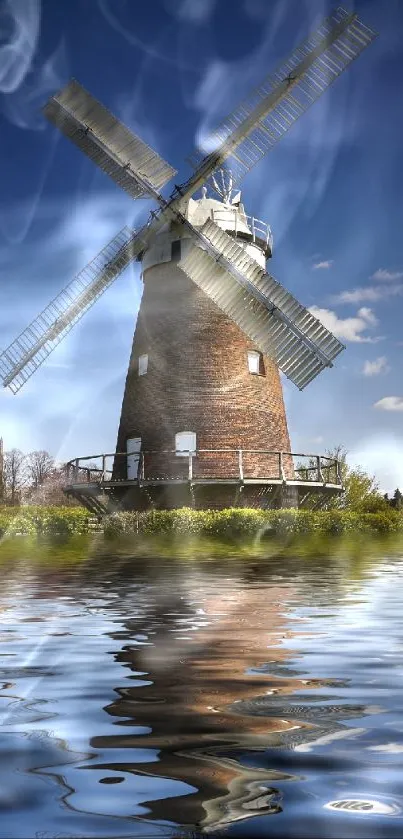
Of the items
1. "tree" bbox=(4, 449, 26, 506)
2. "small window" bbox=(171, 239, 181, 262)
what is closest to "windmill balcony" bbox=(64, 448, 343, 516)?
"small window" bbox=(171, 239, 181, 262)

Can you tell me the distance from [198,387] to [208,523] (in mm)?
5710

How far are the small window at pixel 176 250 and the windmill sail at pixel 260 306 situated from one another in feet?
1.93

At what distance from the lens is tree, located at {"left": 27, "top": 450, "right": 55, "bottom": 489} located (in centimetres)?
8121

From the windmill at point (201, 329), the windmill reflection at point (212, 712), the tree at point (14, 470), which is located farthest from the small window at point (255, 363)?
the tree at point (14, 470)

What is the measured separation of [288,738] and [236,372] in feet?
A: 88.6

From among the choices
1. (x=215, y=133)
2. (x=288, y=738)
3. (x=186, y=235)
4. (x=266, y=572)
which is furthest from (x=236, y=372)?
(x=288, y=738)

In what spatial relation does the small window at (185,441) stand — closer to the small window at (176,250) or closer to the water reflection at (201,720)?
the small window at (176,250)

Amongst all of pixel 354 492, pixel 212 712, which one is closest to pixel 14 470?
pixel 354 492

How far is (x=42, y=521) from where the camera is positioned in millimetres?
28109

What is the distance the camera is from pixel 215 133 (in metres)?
29.5

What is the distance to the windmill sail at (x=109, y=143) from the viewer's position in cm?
3044

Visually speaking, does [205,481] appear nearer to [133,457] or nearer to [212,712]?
[133,457]

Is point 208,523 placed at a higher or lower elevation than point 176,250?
lower

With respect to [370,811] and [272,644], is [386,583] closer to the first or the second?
[272,644]
